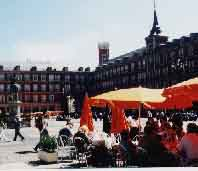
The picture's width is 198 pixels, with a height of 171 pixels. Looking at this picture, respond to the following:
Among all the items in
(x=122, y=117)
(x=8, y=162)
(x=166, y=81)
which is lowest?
(x=8, y=162)

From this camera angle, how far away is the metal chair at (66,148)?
12.9 m

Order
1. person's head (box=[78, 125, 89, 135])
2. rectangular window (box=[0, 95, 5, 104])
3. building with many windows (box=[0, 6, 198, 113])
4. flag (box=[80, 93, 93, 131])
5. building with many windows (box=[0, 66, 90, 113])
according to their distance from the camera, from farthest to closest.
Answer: building with many windows (box=[0, 66, 90, 113]) → rectangular window (box=[0, 95, 5, 104]) → building with many windows (box=[0, 6, 198, 113]) → person's head (box=[78, 125, 89, 135]) → flag (box=[80, 93, 93, 131])

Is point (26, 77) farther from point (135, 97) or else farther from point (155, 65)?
point (135, 97)

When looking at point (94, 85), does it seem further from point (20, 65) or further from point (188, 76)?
point (188, 76)

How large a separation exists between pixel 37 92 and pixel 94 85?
44.4 feet

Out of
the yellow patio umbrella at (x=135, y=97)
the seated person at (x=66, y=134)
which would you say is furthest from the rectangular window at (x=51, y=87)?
the yellow patio umbrella at (x=135, y=97)

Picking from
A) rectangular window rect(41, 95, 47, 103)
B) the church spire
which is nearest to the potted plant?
the church spire

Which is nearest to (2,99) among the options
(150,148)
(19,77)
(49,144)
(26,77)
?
(19,77)

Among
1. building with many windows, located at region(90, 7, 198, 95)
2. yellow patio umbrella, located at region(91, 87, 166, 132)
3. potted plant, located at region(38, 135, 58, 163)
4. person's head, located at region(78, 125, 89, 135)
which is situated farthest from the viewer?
building with many windows, located at region(90, 7, 198, 95)

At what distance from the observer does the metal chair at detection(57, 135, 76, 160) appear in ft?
42.4

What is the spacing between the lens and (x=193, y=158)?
29.0 feet

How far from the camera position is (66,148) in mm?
13562

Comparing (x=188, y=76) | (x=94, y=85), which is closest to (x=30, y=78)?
(x=94, y=85)

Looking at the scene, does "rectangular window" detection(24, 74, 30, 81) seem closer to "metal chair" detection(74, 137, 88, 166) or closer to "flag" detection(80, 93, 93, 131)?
A: "flag" detection(80, 93, 93, 131)
